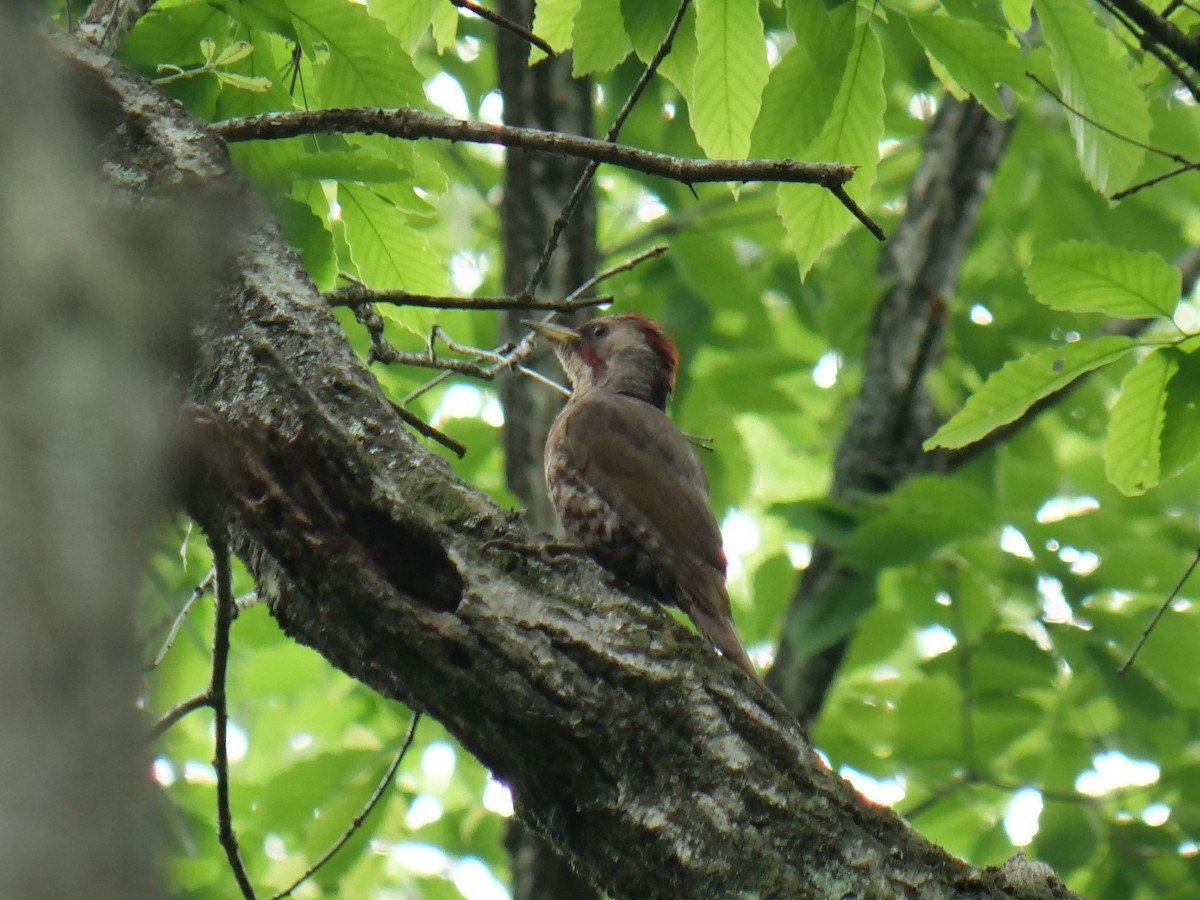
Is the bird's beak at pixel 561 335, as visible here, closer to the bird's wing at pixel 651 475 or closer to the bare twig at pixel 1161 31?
the bird's wing at pixel 651 475

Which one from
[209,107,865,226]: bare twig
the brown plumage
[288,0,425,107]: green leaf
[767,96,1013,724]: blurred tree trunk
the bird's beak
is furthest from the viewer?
[767,96,1013,724]: blurred tree trunk

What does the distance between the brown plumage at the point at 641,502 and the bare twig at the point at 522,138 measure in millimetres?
1298

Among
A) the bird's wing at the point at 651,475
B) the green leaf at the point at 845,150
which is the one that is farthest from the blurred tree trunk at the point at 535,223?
the green leaf at the point at 845,150

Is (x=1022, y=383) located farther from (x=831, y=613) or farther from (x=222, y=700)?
(x=831, y=613)

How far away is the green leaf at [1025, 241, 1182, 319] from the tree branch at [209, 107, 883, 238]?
73 centimetres

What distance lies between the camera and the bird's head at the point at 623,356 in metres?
5.70

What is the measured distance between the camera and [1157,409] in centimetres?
321

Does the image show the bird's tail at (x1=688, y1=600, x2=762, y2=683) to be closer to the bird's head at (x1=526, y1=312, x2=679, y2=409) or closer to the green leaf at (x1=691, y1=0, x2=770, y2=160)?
the green leaf at (x1=691, y1=0, x2=770, y2=160)

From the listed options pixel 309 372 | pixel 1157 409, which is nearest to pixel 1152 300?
pixel 1157 409

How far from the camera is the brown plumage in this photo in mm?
4230

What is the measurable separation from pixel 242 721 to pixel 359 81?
5940 mm

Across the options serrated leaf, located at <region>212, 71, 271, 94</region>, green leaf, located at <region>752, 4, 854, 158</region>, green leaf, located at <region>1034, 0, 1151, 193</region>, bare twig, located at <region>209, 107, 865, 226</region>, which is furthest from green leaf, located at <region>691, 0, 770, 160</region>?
serrated leaf, located at <region>212, 71, 271, 94</region>

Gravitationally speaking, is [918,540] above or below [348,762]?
above

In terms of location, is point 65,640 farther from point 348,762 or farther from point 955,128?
point 955,128
